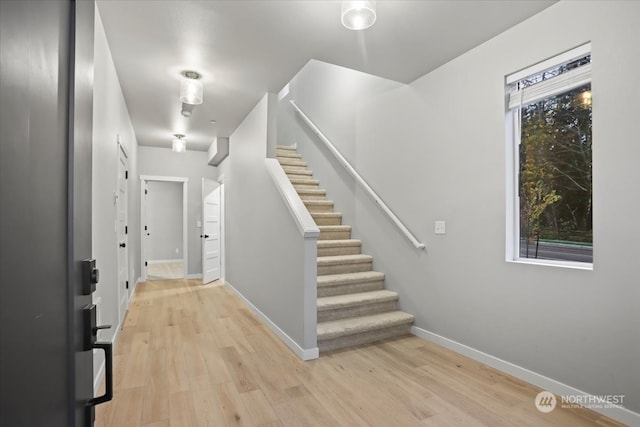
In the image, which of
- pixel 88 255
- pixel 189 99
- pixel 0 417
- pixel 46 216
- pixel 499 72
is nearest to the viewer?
pixel 0 417

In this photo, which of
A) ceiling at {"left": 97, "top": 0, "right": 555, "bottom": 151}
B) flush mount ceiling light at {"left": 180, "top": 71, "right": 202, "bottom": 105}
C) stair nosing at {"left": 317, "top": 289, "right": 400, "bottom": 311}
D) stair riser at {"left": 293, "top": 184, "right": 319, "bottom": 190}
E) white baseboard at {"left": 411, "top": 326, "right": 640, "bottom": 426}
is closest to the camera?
white baseboard at {"left": 411, "top": 326, "right": 640, "bottom": 426}

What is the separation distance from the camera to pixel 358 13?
1.92 meters

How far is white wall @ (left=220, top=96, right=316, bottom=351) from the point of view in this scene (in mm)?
2998

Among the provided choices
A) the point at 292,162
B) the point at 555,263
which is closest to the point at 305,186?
the point at 292,162

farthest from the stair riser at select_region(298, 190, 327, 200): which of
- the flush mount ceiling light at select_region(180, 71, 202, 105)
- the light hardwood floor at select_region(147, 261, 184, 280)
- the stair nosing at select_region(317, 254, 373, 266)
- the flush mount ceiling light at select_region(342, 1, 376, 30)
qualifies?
the light hardwood floor at select_region(147, 261, 184, 280)

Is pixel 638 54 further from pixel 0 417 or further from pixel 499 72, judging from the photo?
pixel 0 417

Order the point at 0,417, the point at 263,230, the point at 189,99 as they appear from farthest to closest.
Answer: the point at 263,230 → the point at 189,99 → the point at 0,417

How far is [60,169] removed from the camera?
2.22ft

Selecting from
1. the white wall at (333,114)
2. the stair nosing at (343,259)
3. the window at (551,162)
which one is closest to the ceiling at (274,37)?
the window at (551,162)

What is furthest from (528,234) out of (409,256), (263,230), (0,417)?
(0,417)

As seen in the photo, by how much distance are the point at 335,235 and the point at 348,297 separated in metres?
1.06

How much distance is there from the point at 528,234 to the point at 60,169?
2.76 meters

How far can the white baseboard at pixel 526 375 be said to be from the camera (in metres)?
1.87

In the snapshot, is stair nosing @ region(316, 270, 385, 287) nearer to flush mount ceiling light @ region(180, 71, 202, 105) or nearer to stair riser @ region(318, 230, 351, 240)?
stair riser @ region(318, 230, 351, 240)
